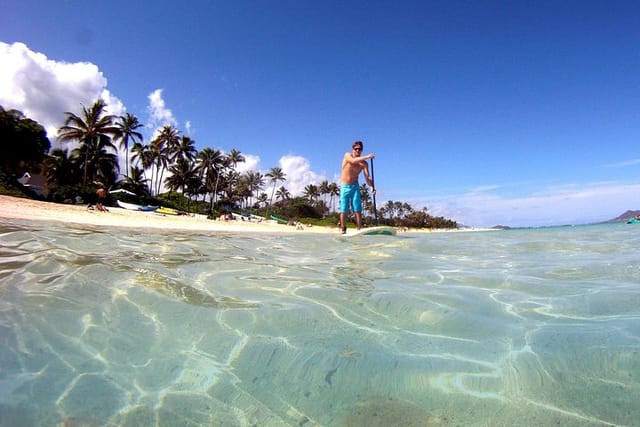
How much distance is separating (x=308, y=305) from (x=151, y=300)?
3.94 feet

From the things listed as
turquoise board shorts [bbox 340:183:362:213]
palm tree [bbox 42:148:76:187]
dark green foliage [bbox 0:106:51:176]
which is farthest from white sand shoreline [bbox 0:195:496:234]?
palm tree [bbox 42:148:76:187]

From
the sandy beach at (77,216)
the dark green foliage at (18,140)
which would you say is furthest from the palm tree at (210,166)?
the sandy beach at (77,216)

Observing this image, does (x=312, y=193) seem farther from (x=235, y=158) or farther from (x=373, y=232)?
(x=373, y=232)

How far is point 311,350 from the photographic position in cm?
189

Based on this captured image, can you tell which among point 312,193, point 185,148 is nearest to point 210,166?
point 185,148

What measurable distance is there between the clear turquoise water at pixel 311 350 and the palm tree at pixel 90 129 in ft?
138

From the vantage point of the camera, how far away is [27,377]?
5.21 feet

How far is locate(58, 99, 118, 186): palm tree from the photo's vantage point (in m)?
37.2

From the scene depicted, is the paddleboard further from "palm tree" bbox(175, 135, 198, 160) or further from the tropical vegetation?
"palm tree" bbox(175, 135, 198, 160)

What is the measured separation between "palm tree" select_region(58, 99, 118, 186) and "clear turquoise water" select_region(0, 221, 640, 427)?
42.1 m

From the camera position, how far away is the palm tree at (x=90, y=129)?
37.2m

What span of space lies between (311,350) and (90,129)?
4527cm

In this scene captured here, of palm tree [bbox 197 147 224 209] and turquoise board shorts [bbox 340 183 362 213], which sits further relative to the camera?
palm tree [bbox 197 147 224 209]

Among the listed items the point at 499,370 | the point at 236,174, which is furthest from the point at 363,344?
the point at 236,174
